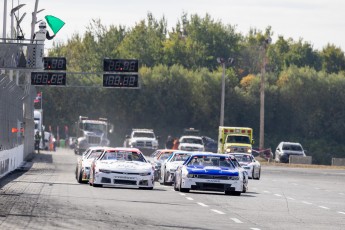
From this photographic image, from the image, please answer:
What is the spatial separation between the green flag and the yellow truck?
601 inches

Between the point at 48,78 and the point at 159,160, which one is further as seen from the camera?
the point at 48,78

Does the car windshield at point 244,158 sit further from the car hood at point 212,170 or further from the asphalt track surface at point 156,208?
the car hood at point 212,170

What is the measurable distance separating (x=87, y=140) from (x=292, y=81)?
41.0m

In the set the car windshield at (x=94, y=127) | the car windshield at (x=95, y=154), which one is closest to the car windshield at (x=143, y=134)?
the car windshield at (x=94, y=127)

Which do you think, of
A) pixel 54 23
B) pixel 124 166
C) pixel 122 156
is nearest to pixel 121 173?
pixel 124 166

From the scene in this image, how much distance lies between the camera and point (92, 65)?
137m

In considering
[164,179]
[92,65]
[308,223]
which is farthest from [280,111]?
[308,223]

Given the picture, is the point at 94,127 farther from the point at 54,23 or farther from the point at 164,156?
the point at 164,156

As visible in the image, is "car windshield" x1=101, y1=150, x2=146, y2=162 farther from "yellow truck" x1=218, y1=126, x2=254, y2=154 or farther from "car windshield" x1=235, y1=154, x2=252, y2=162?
"yellow truck" x1=218, y1=126, x2=254, y2=154

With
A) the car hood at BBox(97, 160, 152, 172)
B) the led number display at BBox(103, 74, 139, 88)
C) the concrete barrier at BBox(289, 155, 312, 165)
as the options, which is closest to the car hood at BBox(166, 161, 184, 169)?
the car hood at BBox(97, 160, 152, 172)

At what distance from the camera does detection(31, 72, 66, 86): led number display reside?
7131 centimetres

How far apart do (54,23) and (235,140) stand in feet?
54.5

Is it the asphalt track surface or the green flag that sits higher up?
the green flag

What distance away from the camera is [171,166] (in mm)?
40188
